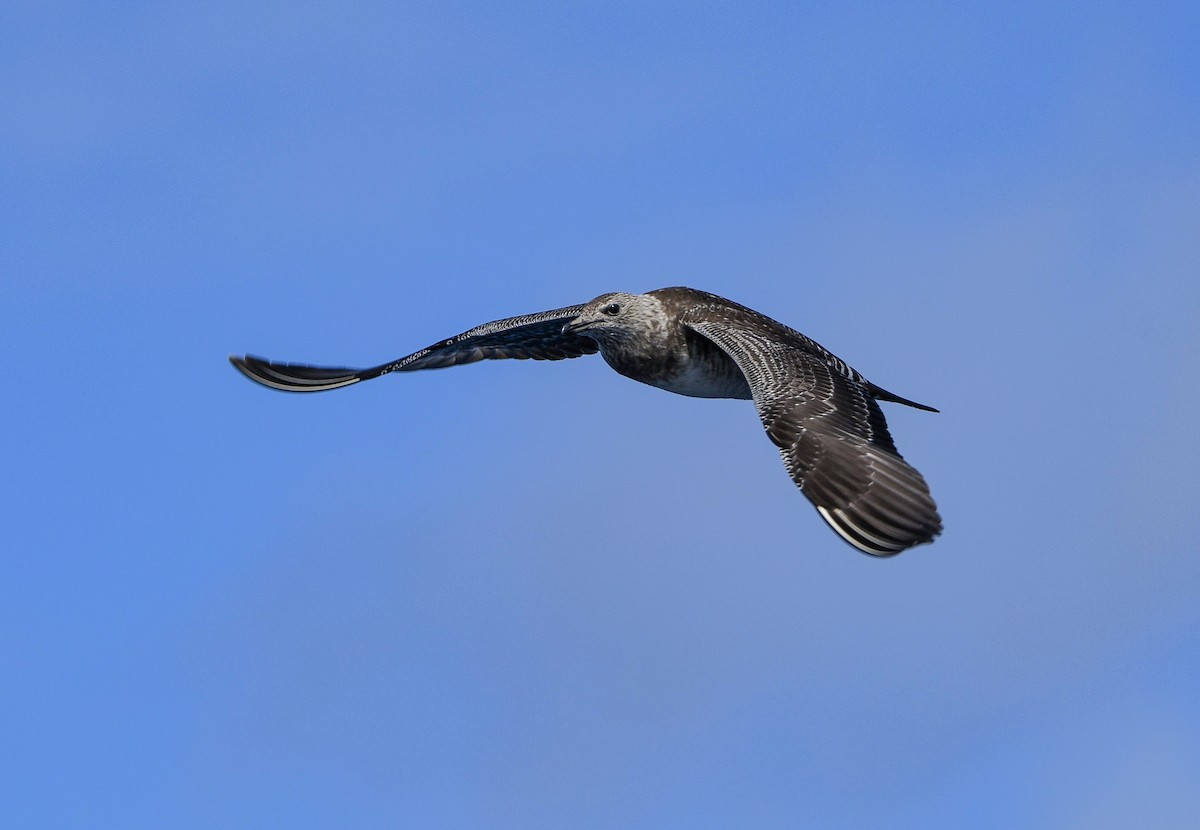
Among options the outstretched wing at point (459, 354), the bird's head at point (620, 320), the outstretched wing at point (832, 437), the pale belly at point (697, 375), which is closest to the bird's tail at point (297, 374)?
the outstretched wing at point (459, 354)

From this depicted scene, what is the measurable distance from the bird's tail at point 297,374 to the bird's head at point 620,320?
355 cm

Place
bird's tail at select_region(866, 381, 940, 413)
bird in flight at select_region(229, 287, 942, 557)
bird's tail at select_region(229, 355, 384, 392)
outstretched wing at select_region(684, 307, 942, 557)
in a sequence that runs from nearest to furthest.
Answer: outstretched wing at select_region(684, 307, 942, 557) < bird in flight at select_region(229, 287, 942, 557) < bird's tail at select_region(866, 381, 940, 413) < bird's tail at select_region(229, 355, 384, 392)

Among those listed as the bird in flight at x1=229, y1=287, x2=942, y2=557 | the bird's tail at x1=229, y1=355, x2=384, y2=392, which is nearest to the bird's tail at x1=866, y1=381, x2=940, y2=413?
the bird in flight at x1=229, y1=287, x2=942, y2=557

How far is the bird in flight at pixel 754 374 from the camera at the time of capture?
15.3m

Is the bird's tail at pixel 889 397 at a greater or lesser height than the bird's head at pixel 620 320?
lesser

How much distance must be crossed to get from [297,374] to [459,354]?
2.52m

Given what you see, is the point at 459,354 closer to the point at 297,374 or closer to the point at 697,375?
the point at 297,374

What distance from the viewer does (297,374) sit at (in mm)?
23469

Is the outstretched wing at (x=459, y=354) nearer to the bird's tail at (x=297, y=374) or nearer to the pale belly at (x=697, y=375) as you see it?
the bird's tail at (x=297, y=374)

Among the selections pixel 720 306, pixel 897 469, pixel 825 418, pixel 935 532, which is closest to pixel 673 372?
pixel 720 306

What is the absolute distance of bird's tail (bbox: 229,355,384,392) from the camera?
2291cm

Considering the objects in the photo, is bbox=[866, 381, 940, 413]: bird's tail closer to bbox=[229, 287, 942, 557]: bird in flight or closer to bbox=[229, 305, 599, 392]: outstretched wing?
bbox=[229, 287, 942, 557]: bird in flight

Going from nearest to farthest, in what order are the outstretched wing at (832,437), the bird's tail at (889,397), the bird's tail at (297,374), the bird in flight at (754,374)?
1. the outstretched wing at (832,437)
2. the bird in flight at (754,374)
3. the bird's tail at (889,397)
4. the bird's tail at (297,374)

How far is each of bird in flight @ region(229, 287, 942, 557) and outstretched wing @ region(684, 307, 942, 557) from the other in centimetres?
2
